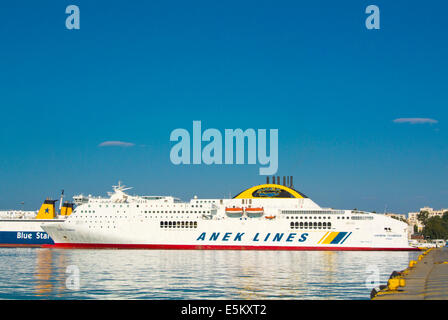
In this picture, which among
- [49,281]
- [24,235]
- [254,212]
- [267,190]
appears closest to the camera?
[49,281]

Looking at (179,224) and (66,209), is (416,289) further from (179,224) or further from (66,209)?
(66,209)

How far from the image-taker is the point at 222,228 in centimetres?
5516

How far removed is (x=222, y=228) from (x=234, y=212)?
278cm

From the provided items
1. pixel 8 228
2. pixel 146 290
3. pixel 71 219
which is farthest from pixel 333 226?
pixel 8 228

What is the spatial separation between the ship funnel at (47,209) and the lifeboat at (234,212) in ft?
98.4

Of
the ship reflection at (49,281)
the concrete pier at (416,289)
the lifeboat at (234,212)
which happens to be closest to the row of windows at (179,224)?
the lifeboat at (234,212)

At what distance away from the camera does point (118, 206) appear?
57469 mm

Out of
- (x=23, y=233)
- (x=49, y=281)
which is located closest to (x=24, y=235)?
(x=23, y=233)

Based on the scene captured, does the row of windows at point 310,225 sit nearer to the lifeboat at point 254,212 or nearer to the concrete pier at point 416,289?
the lifeboat at point 254,212

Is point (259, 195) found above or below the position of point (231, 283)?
above

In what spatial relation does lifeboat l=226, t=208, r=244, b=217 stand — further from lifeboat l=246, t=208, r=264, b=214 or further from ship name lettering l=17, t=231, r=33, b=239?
ship name lettering l=17, t=231, r=33, b=239
